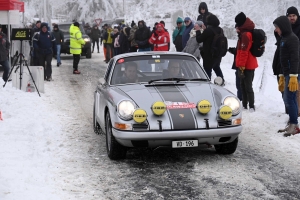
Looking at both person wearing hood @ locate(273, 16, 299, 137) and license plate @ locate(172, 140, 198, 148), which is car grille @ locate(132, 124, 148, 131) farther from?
person wearing hood @ locate(273, 16, 299, 137)

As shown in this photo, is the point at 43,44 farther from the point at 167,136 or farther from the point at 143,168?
the point at 167,136

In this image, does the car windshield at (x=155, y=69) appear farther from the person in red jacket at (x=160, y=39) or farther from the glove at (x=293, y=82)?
the person in red jacket at (x=160, y=39)

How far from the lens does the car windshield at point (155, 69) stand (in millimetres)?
7941

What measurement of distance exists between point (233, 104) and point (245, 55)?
3.77m

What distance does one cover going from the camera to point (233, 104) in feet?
23.1

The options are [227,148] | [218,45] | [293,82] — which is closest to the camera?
[227,148]

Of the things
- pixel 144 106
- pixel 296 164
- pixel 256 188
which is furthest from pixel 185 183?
pixel 296 164

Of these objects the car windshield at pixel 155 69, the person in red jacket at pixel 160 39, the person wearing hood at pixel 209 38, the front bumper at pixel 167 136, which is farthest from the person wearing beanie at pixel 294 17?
the person in red jacket at pixel 160 39

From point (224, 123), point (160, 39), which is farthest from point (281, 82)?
point (160, 39)

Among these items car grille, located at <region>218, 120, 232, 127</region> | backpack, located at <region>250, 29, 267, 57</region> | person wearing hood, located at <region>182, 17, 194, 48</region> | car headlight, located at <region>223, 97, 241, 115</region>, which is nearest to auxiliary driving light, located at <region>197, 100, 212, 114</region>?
car grille, located at <region>218, 120, 232, 127</region>

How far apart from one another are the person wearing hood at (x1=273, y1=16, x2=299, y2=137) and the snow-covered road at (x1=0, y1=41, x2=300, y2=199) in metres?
0.40

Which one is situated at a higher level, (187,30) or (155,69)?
(187,30)

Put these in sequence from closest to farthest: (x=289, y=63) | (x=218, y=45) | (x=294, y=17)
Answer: (x=289, y=63)
(x=294, y=17)
(x=218, y=45)

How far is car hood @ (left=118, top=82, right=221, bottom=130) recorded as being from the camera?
6.62 m
